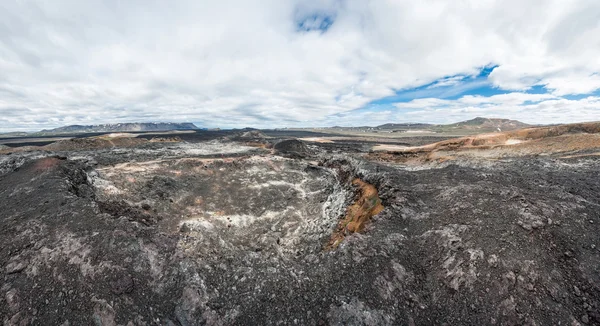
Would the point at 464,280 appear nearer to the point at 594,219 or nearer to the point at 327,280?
the point at 327,280

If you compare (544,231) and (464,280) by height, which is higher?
(544,231)

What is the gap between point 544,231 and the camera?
9586 millimetres

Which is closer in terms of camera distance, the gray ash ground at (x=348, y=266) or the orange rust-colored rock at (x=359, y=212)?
the gray ash ground at (x=348, y=266)

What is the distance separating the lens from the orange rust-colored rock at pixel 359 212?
14.6 metres

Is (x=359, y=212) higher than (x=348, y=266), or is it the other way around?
(x=348, y=266)

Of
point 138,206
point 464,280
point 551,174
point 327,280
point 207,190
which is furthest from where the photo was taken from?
point 207,190

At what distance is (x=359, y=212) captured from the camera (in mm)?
16719

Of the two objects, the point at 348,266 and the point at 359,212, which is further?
the point at 359,212

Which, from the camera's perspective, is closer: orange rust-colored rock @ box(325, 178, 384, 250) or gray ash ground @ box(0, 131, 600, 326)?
gray ash ground @ box(0, 131, 600, 326)

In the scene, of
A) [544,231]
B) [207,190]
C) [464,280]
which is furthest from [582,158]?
[207,190]

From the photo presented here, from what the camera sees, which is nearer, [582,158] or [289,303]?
[289,303]

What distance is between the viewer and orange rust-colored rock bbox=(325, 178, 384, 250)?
1463 centimetres

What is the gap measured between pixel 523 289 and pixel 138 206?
21.5 meters

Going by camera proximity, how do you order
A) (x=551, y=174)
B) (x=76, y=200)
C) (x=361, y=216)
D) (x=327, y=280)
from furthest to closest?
(x=551, y=174) < (x=361, y=216) < (x=76, y=200) < (x=327, y=280)
